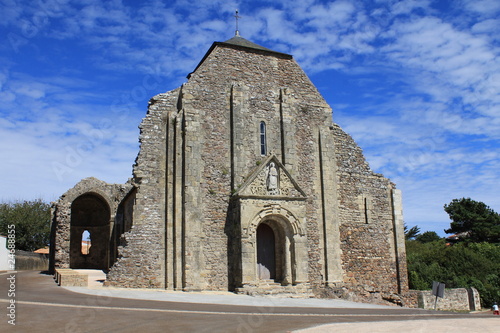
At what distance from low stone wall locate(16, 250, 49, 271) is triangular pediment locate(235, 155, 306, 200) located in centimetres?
2351

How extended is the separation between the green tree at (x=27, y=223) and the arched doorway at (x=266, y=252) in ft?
118

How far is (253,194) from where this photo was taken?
1850 cm

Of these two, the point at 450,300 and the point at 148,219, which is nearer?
the point at 148,219

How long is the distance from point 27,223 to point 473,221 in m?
47.1

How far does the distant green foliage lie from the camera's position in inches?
1055

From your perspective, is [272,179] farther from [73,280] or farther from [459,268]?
[459,268]

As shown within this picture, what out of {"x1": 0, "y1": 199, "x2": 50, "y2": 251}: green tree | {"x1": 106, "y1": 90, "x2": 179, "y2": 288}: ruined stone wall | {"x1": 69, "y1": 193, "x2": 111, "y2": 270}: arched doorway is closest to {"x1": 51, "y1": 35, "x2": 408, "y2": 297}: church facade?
{"x1": 106, "y1": 90, "x2": 179, "y2": 288}: ruined stone wall

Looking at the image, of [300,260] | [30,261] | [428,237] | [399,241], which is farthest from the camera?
[428,237]

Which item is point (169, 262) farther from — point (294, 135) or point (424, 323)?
point (424, 323)

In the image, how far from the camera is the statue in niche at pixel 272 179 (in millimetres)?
18852

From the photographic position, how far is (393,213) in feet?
72.6

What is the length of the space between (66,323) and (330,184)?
1438cm

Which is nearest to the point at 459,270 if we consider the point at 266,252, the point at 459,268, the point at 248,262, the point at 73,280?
the point at 459,268

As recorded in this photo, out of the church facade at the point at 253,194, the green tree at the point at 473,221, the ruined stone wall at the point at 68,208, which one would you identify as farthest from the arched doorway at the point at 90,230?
the green tree at the point at 473,221
